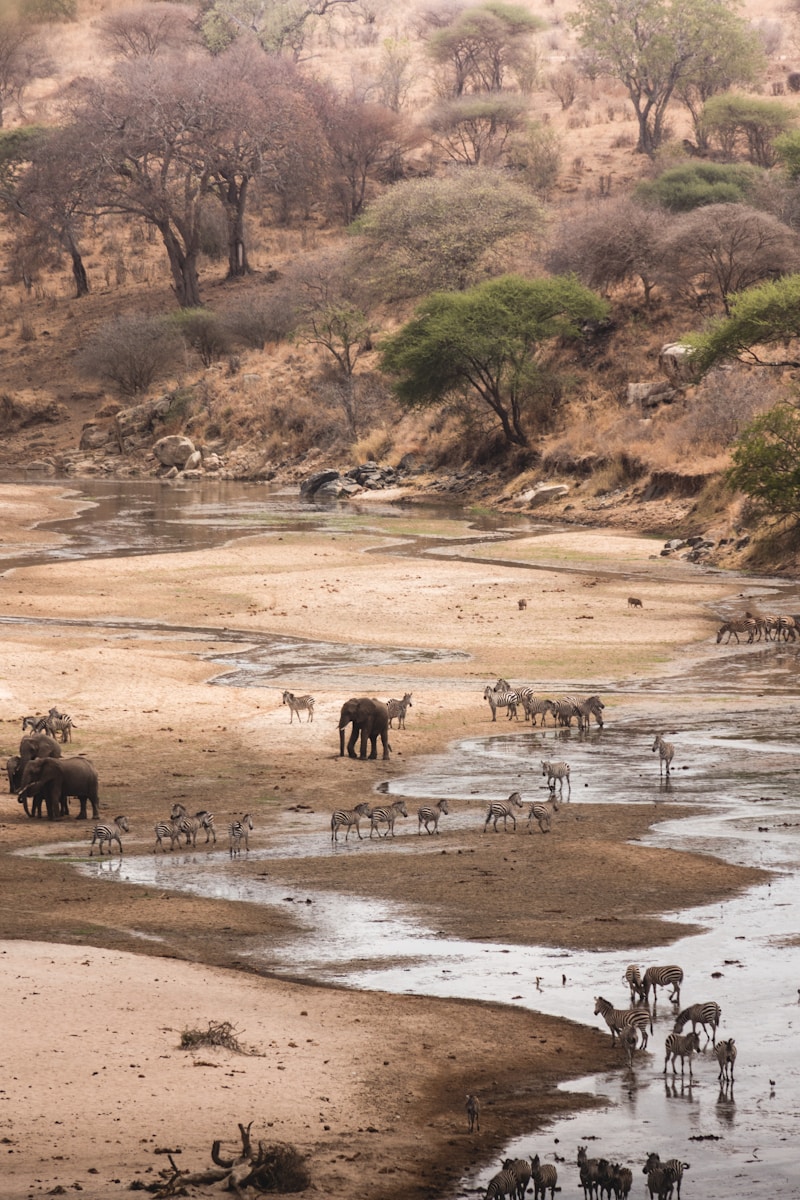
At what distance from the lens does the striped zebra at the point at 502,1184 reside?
8523mm

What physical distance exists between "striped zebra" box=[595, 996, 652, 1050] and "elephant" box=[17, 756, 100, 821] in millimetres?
8067

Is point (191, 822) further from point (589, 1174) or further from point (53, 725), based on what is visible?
point (589, 1174)

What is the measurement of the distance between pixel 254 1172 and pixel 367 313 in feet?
271

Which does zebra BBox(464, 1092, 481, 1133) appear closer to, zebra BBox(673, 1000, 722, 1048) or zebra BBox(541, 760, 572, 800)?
zebra BBox(673, 1000, 722, 1048)

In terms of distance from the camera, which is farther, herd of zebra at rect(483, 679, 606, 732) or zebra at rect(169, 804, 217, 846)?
herd of zebra at rect(483, 679, 606, 732)

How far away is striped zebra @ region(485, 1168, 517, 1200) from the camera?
336 inches

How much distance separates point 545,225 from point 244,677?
203 ft

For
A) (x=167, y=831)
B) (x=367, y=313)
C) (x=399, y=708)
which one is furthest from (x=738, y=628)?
(x=367, y=313)

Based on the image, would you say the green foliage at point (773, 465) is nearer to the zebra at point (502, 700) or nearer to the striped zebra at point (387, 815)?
the zebra at point (502, 700)

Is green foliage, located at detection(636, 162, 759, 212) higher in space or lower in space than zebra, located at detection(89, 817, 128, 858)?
higher

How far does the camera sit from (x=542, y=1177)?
341 inches

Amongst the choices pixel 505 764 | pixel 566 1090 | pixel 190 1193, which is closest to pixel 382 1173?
pixel 190 1193

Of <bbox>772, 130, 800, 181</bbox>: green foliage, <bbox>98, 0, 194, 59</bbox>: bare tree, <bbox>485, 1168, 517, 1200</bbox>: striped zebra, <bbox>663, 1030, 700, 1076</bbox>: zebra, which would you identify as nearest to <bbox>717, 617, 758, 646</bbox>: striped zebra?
<bbox>663, 1030, 700, 1076</bbox>: zebra

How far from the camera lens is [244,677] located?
27328mm
